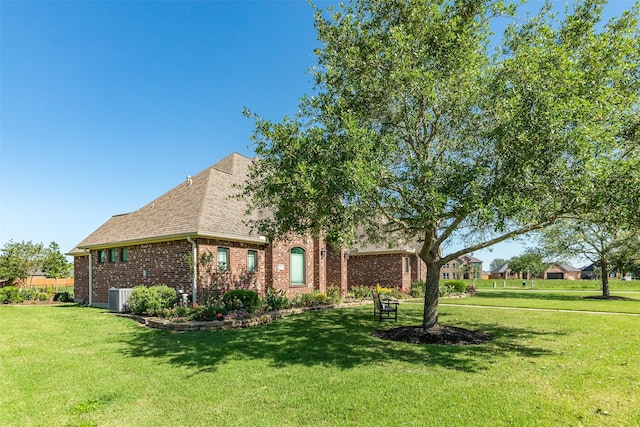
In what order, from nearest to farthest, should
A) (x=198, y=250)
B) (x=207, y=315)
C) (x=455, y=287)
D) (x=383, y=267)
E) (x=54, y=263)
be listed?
1. (x=207, y=315)
2. (x=198, y=250)
3. (x=383, y=267)
4. (x=455, y=287)
5. (x=54, y=263)

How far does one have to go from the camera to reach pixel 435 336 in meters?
10.3

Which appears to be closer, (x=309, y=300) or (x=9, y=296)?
(x=309, y=300)

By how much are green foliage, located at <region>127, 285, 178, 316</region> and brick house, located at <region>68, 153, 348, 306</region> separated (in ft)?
2.36

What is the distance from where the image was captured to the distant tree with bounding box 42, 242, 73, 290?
33594mm

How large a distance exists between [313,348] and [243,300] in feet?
20.0

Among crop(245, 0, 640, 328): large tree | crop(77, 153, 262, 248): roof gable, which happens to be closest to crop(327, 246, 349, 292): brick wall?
crop(77, 153, 262, 248): roof gable

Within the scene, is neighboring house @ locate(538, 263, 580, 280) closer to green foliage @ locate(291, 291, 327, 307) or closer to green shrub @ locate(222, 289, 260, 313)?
green foliage @ locate(291, 291, 327, 307)

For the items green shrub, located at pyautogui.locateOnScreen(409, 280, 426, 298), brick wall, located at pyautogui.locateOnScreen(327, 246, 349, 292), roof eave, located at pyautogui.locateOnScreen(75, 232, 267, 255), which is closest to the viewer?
roof eave, located at pyautogui.locateOnScreen(75, 232, 267, 255)

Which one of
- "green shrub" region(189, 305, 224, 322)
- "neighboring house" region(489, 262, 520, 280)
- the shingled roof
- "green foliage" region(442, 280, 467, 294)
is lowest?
"neighboring house" region(489, 262, 520, 280)

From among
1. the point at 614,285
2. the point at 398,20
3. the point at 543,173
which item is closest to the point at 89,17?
the point at 398,20

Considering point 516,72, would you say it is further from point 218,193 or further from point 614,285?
point 614,285

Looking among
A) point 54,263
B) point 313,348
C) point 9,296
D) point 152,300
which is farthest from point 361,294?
point 54,263

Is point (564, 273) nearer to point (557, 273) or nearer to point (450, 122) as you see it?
point (557, 273)

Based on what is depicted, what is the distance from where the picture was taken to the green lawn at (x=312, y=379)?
201 inches
